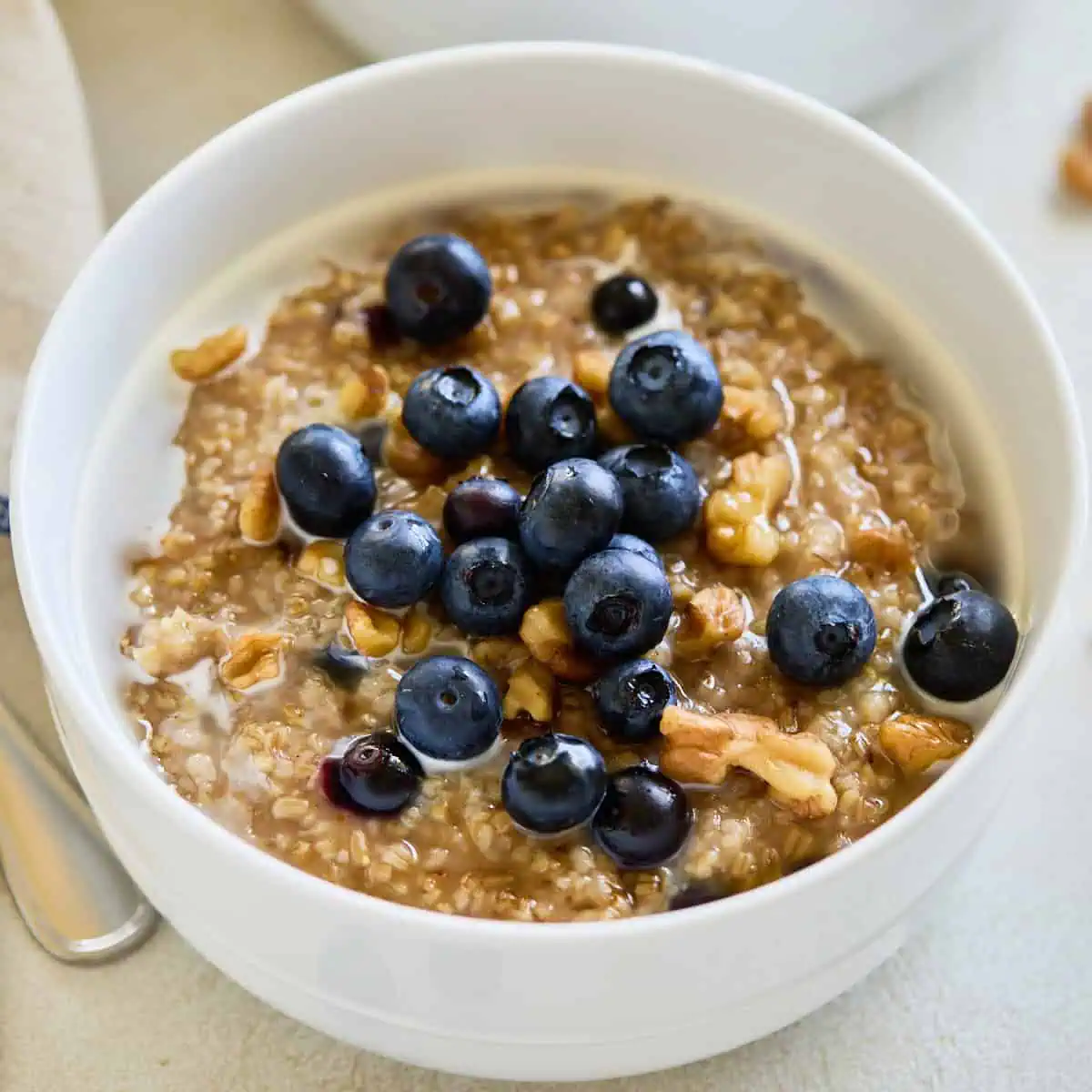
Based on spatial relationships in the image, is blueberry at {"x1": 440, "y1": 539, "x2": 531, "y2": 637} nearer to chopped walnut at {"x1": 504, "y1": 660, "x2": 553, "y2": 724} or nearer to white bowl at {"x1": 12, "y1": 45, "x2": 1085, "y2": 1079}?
chopped walnut at {"x1": 504, "y1": 660, "x2": 553, "y2": 724}

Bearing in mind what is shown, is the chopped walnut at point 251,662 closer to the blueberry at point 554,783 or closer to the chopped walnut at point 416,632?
the chopped walnut at point 416,632

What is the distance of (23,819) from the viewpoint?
1.08 metres

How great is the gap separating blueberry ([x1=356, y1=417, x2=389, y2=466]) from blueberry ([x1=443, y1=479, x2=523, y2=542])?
0.12 meters

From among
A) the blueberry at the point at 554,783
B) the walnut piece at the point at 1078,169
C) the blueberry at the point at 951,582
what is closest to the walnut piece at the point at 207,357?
the blueberry at the point at 554,783

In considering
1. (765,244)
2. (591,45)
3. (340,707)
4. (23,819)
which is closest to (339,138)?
(591,45)

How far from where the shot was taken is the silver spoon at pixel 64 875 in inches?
41.6

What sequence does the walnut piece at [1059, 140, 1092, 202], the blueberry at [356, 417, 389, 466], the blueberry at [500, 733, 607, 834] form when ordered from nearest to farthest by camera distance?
1. the blueberry at [500, 733, 607, 834]
2. the blueberry at [356, 417, 389, 466]
3. the walnut piece at [1059, 140, 1092, 202]

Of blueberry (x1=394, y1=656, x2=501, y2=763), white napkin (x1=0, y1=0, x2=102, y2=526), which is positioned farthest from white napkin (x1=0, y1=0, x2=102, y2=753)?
blueberry (x1=394, y1=656, x2=501, y2=763)

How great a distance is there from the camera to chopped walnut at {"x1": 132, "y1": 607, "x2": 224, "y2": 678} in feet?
3.36

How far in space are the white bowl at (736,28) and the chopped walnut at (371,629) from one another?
1.92ft

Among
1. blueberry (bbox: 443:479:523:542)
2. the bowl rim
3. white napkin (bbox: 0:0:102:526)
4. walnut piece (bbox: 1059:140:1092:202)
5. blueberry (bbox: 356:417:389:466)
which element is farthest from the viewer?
walnut piece (bbox: 1059:140:1092:202)

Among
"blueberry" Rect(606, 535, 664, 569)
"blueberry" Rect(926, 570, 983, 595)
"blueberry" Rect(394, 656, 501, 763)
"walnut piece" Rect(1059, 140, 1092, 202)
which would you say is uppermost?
"walnut piece" Rect(1059, 140, 1092, 202)

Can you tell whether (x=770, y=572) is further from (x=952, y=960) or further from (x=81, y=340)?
(x=81, y=340)

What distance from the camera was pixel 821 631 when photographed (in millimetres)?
958
